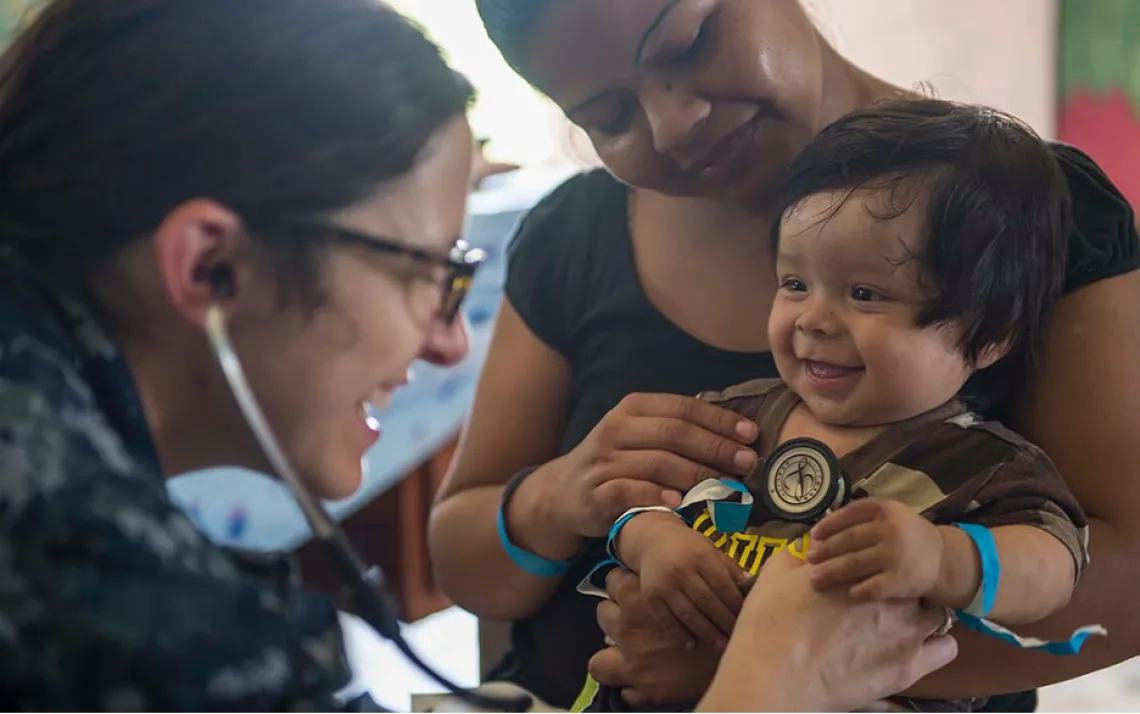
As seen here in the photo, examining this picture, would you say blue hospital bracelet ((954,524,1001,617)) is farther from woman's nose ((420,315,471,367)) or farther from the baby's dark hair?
woman's nose ((420,315,471,367))

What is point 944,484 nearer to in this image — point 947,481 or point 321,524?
point 947,481

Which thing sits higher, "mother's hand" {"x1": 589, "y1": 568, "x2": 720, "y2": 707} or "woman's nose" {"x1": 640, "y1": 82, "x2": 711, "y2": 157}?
"woman's nose" {"x1": 640, "y1": 82, "x2": 711, "y2": 157}

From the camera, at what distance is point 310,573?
2.66 meters

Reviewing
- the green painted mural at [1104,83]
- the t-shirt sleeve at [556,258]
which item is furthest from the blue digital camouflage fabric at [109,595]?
the green painted mural at [1104,83]

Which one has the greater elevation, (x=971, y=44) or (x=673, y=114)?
(x=673, y=114)

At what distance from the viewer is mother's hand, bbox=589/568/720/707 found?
98 cm

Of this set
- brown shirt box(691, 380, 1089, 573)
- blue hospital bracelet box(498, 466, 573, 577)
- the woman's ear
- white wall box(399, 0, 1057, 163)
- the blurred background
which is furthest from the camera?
white wall box(399, 0, 1057, 163)

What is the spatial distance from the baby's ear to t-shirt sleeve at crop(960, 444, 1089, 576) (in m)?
0.10

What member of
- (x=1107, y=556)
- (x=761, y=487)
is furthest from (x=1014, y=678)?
(x=761, y=487)

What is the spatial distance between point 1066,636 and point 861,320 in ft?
1.04

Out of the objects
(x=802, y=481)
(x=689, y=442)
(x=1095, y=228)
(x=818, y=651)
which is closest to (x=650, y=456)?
(x=689, y=442)

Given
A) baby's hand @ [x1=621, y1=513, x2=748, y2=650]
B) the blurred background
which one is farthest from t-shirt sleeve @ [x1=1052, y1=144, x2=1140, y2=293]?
the blurred background

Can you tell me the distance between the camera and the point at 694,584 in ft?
3.07

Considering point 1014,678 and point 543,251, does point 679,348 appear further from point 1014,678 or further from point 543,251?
point 1014,678
